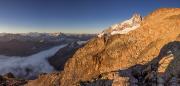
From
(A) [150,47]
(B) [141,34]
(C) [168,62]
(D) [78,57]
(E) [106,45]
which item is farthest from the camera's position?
(D) [78,57]

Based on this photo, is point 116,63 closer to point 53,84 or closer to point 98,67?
point 98,67

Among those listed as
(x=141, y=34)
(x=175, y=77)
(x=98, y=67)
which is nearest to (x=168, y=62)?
(x=175, y=77)

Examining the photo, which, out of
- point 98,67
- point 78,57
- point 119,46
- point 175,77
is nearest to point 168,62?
point 175,77

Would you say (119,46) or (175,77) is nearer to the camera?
(175,77)

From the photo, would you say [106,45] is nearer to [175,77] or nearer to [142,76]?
[142,76]

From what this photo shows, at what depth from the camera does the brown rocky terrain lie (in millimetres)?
63188

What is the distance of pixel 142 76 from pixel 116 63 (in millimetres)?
22863

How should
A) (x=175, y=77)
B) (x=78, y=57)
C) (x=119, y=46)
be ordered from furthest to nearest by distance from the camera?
(x=78, y=57) → (x=119, y=46) → (x=175, y=77)

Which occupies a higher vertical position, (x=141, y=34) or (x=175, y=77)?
(x=141, y=34)

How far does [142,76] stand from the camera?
6619 centimetres

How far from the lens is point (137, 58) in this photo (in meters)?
79.7

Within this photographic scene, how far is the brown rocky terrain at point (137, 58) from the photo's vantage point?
207 feet

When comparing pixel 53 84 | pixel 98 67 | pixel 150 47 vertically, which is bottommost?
pixel 53 84

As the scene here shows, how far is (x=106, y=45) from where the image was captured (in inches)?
4102
